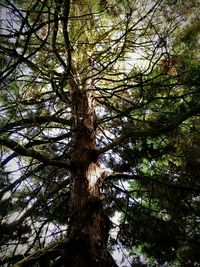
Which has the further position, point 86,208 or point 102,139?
point 102,139

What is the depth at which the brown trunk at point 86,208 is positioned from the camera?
91.4 inches

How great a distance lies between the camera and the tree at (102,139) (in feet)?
8.37

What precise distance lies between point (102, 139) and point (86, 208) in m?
1.69

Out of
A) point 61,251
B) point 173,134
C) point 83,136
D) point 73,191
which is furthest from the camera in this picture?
point 173,134

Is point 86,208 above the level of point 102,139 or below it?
below

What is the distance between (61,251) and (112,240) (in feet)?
7.24

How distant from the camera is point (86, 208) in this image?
2.66m

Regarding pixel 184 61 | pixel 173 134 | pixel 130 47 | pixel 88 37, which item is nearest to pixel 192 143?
pixel 173 134

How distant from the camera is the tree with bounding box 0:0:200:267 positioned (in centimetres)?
255

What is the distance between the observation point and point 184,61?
147 inches

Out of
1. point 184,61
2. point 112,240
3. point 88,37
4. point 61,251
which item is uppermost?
point 88,37

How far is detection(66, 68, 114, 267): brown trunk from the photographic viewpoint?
2.32m

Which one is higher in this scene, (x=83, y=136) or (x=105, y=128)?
(x=105, y=128)

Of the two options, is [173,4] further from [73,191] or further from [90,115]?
[73,191]
